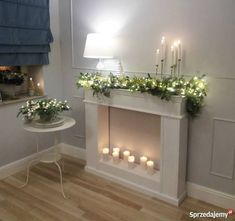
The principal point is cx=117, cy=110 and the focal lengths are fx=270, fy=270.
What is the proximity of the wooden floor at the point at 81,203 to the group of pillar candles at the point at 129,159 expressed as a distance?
0.26m

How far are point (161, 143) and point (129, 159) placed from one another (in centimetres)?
52

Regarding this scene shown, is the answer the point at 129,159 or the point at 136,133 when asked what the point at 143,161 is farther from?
the point at 136,133

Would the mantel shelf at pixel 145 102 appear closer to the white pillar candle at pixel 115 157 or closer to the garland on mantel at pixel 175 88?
the garland on mantel at pixel 175 88

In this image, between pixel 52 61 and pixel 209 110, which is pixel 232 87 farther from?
pixel 52 61

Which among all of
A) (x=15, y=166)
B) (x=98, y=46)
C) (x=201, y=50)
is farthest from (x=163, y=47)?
(x=15, y=166)

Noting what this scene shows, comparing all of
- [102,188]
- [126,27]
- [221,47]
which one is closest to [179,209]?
[102,188]

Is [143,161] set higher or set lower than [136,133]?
lower

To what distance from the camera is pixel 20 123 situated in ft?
10.8

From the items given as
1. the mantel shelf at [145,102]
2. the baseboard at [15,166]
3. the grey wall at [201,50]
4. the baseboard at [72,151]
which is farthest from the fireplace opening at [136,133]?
the baseboard at [15,166]

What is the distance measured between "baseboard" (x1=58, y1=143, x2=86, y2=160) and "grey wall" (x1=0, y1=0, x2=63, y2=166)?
212 millimetres

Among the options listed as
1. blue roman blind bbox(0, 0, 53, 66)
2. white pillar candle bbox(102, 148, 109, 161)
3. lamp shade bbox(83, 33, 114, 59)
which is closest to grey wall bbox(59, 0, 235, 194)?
lamp shade bbox(83, 33, 114, 59)

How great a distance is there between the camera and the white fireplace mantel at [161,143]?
258 centimetres

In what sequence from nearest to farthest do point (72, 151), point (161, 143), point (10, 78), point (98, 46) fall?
1. point (161, 143)
2. point (98, 46)
3. point (10, 78)
4. point (72, 151)

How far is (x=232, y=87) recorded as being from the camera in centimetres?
243
